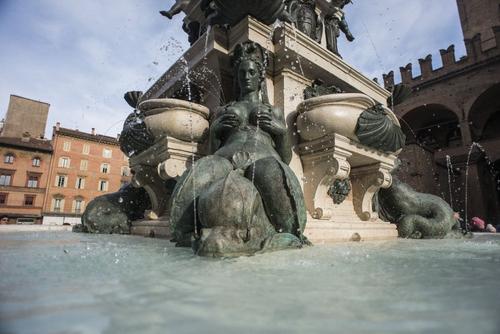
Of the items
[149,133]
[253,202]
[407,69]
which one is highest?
[407,69]

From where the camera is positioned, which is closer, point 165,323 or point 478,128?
point 165,323

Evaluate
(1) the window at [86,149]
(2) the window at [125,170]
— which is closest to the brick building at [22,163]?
(1) the window at [86,149]

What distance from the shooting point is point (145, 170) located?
4.09 metres

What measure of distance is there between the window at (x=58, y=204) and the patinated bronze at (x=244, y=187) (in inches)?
1463

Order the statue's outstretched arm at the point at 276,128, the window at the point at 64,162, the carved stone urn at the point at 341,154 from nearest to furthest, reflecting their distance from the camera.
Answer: the statue's outstretched arm at the point at 276,128, the carved stone urn at the point at 341,154, the window at the point at 64,162

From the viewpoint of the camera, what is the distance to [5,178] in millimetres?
32156

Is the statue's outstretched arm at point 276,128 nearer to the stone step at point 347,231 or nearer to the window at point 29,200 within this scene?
the stone step at point 347,231

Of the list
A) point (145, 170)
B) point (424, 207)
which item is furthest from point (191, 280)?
point (424, 207)

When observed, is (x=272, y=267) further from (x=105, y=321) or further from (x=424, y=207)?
(x=424, y=207)

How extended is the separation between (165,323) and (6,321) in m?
0.36

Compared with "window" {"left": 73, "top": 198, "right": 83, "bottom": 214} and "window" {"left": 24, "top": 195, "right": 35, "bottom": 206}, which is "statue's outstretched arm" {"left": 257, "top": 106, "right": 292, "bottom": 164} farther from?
"window" {"left": 24, "top": 195, "right": 35, "bottom": 206}

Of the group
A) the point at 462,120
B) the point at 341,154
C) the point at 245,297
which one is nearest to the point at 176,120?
the point at 341,154

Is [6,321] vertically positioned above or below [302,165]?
below

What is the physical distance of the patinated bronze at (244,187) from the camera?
1856 millimetres
